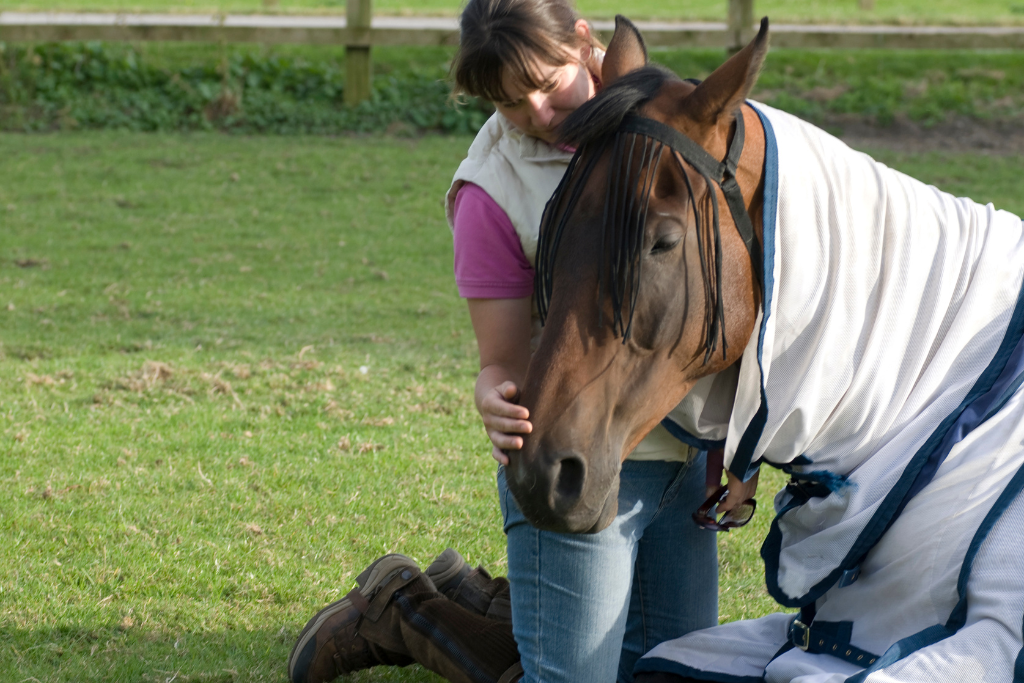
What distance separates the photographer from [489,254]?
223 centimetres

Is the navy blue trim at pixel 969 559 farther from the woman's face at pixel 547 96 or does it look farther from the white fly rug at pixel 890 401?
the woman's face at pixel 547 96

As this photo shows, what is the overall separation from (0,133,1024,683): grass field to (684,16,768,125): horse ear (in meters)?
1.96

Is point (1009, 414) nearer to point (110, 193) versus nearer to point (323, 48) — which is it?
point (110, 193)

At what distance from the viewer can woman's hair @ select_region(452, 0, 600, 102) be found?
2.01m

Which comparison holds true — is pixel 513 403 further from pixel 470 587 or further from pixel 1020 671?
pixel 470 587

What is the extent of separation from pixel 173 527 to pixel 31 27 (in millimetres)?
9256

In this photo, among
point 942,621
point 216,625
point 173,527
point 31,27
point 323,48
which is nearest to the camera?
point 942,621

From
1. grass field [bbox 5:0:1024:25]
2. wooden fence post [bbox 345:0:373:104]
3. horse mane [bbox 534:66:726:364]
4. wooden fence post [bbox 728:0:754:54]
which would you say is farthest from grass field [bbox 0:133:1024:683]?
grass field [bbox 5:0:1024:25]

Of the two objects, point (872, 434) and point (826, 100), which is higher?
point (872, 434)

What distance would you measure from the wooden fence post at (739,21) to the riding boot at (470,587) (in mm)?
9270

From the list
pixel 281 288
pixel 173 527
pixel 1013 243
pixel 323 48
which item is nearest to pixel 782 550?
pixel 1013 243

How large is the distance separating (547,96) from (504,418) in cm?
72

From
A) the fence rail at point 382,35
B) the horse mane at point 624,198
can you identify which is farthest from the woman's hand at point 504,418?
the fence rail at point 382,35

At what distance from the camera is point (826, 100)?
11578 millimetres
